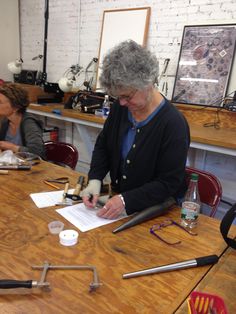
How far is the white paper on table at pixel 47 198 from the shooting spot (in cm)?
129

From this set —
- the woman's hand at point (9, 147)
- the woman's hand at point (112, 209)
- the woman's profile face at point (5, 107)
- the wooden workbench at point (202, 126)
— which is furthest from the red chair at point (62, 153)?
the woman's hand at point (112, 209)

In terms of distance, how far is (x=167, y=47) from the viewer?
10.1 feet

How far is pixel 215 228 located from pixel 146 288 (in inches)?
18.3

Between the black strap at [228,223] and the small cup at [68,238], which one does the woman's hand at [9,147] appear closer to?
the small cup at [68,238]

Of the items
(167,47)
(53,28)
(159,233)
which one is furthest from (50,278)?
(53,28)

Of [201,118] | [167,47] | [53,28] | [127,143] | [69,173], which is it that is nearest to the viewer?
[127,143]

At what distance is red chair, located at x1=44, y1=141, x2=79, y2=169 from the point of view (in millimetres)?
2141

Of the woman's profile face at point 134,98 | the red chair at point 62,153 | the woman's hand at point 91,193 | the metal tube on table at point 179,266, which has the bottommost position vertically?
the red chair at point 62,153

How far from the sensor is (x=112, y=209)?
1.17m

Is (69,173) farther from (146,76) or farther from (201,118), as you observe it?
(201,118)

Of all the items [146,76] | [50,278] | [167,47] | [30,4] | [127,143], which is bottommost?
[50,278]

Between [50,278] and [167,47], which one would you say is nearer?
[50,278]

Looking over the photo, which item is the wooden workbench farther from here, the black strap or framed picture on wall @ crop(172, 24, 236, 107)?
the black strap

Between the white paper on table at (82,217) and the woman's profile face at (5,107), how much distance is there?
127cm
